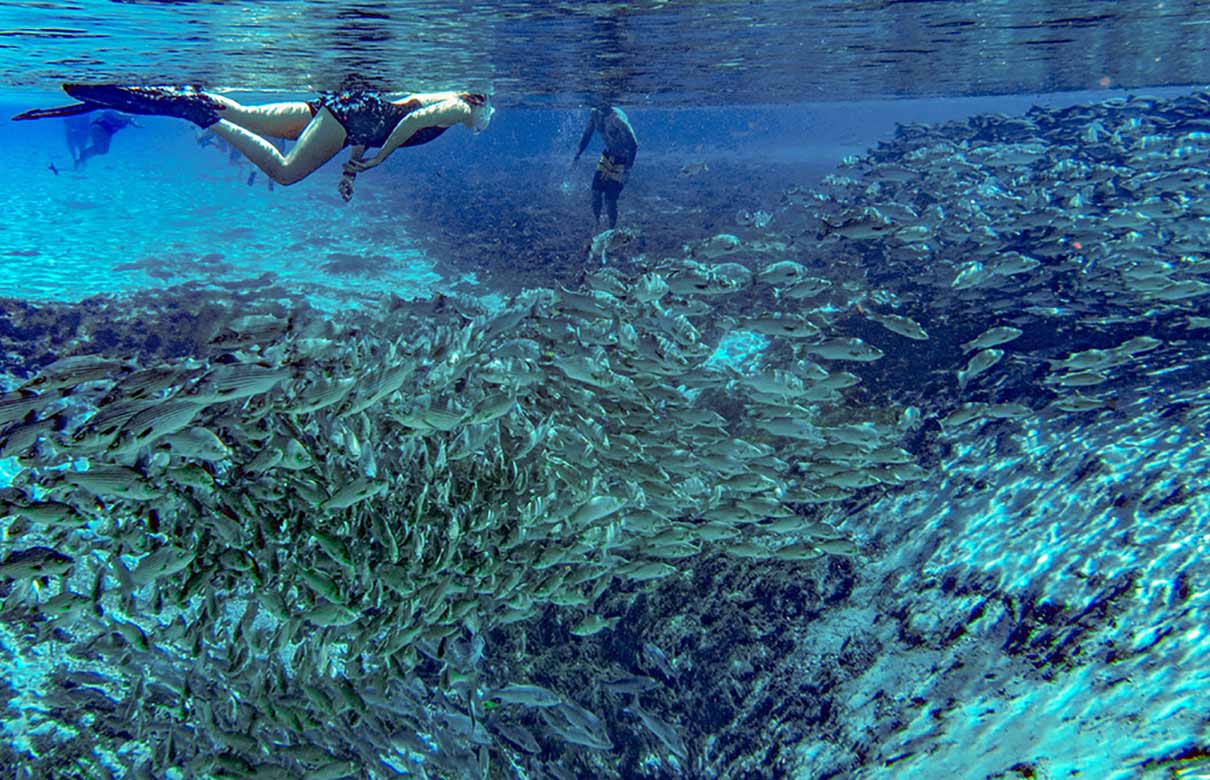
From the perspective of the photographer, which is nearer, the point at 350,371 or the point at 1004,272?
the point at 350,371

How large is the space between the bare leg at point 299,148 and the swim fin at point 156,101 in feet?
1.03

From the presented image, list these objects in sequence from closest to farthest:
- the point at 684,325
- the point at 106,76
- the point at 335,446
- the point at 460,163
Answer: the point at 335,446 < the point at 684,325 < the point at 106,76 < the point at 460,163

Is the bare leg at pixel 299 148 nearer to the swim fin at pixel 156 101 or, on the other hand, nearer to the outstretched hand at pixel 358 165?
the swim fin at pixel 156 101

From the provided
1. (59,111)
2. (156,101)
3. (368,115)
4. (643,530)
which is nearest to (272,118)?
(156,101)

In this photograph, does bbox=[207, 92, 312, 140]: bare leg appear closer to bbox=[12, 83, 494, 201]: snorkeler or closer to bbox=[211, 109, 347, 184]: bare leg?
bbox=[12, 83, 494, 201]: snorkeler

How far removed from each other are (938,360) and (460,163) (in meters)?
36.1

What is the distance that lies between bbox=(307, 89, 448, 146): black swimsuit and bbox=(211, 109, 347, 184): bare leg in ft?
0.44

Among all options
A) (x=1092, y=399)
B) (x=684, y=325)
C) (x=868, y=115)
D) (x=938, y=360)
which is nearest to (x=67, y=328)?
(x=684, y=325)

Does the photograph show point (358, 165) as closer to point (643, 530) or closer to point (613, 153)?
point (613, 153)

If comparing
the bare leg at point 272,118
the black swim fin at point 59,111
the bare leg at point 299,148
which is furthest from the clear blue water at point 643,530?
the black swim fin at point 59,111

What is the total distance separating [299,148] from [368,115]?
44.3 inches

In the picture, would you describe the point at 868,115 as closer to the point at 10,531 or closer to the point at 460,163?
the point at 460,163

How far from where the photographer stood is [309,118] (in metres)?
9.94

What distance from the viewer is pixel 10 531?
3928mm
